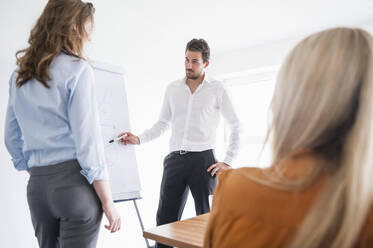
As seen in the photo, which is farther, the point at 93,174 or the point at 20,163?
the point at 20,163

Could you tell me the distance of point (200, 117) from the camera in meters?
2.27

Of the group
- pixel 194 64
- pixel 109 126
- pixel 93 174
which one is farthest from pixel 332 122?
pixel 194 64

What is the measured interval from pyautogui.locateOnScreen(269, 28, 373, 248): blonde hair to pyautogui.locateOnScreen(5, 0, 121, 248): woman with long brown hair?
670 mm

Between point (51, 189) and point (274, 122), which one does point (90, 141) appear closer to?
point (51, 189)

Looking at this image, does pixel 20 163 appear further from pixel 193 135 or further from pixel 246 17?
pixel 246 17

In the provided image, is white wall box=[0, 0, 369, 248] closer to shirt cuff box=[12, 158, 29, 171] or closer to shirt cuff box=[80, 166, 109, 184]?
shirt cuff box=[12, 158, 29, 171]

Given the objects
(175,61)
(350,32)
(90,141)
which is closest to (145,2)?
(175,61)

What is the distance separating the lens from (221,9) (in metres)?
3.04

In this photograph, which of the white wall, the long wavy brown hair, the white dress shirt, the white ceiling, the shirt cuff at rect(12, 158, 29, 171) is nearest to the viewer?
the long wavy brown hair

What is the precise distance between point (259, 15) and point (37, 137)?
277 centimetres

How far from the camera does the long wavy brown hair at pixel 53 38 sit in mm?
1040

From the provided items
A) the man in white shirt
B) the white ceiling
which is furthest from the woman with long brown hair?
the white ceiling

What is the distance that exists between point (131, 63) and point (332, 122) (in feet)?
8.96

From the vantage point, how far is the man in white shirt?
2.14m
